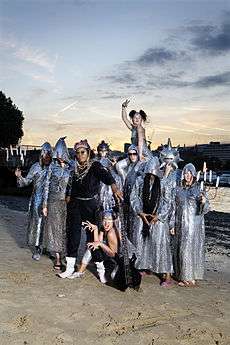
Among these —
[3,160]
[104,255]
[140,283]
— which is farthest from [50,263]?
[3,160]

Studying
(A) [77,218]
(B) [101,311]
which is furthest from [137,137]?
(B) [101,311]

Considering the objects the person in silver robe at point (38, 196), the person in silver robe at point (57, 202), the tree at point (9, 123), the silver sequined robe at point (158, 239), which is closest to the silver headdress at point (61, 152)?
the person in silver robe at point (57, 202)

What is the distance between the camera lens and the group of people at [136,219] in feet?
20.9

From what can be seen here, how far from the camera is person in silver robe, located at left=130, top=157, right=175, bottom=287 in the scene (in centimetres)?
640

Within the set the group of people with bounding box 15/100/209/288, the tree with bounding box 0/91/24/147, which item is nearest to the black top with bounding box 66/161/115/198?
the group of people with bounding box 15/100/209/288

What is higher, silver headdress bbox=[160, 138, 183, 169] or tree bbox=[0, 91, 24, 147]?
tree bbox=[0, 91, 24, 147]

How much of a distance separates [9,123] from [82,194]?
45.4 meters

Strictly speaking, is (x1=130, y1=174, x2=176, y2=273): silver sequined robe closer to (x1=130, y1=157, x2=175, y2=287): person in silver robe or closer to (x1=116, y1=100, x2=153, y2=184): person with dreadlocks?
(x1=130, y1=157, x2=175, y2=287): person in silver robe

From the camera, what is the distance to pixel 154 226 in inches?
254

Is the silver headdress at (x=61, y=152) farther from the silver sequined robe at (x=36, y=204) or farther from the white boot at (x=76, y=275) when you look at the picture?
the white boot at (x=76, y=275)

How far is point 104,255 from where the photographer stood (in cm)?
654

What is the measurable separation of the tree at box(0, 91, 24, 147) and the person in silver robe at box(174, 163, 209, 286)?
43.8 m

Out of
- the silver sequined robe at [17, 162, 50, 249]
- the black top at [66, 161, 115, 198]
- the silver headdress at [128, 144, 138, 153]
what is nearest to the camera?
the black top at [66, 161, 115, 198]

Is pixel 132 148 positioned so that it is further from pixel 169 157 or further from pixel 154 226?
pixel 154 226
